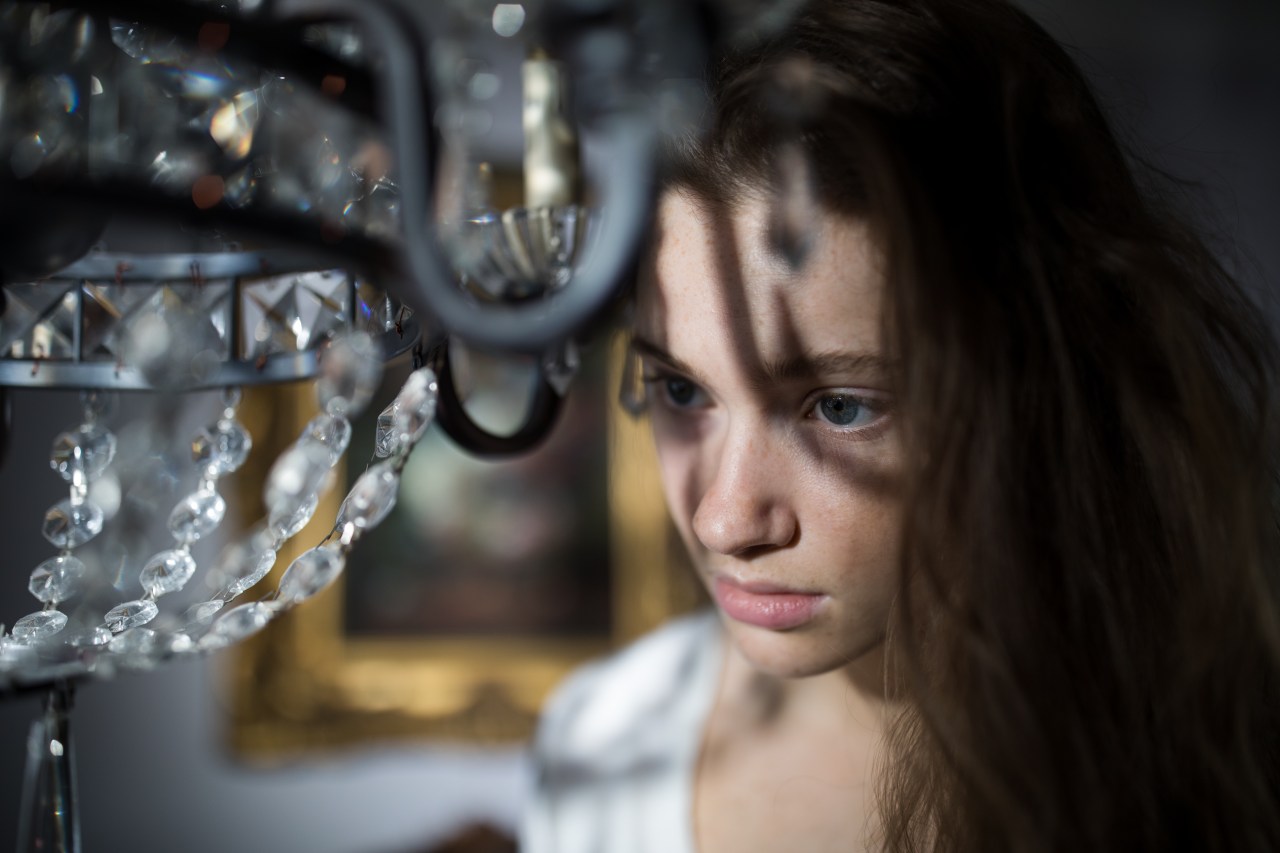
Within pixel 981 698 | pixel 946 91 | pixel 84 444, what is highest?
pixel 946 91

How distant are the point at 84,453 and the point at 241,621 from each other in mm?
120

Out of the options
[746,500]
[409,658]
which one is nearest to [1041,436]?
[746,500]

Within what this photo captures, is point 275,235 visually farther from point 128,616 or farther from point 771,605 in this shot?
point 771,605

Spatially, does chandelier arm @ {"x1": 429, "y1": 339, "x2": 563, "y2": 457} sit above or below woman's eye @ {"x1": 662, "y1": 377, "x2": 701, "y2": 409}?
below

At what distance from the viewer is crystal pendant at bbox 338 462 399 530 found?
31 centimetres

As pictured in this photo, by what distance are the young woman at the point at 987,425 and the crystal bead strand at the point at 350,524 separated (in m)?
0.18

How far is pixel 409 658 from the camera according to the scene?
4.51ft

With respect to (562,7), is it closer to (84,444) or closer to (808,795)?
(84,444)

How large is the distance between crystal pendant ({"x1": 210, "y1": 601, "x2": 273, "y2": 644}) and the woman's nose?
23 cm

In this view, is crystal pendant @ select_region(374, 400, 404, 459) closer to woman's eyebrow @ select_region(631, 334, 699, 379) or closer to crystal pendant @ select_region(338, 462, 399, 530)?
crystal pendant @ select_region(338, 462, 399, 530)

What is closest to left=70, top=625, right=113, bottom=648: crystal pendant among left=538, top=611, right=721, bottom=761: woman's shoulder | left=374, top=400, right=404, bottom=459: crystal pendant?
left=374, top=400, right=404, bottom=459: crystal pendant

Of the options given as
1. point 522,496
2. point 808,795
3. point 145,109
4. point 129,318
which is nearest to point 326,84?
point 145,109

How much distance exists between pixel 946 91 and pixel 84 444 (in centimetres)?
42

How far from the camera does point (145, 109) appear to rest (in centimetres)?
24
